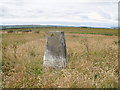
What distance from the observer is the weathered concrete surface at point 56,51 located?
536 centimetres

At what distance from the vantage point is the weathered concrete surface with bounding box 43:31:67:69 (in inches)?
211

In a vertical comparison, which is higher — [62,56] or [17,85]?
[62,56]

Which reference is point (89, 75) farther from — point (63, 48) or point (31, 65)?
point (31, 65)

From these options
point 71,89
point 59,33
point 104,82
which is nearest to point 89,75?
point 104,82

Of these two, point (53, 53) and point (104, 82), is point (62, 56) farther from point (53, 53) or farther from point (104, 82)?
point (104, 82)

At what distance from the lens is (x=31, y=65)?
5.56m

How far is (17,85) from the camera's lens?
12.7 feet

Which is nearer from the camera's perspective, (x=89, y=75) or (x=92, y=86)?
(x=92, y=86)

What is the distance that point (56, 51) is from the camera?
5.37 m

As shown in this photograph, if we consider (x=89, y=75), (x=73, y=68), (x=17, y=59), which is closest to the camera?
(x=89, y=75)

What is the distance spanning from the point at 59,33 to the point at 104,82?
2171 millimetres

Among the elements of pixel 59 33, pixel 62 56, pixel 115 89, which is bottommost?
pixel 115 89

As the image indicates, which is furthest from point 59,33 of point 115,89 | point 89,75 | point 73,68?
point 115,89

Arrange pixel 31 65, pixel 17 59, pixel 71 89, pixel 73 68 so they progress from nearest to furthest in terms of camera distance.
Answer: pixel 71 89, pixel 73 68, pixel 31 65, pixel 17 59
